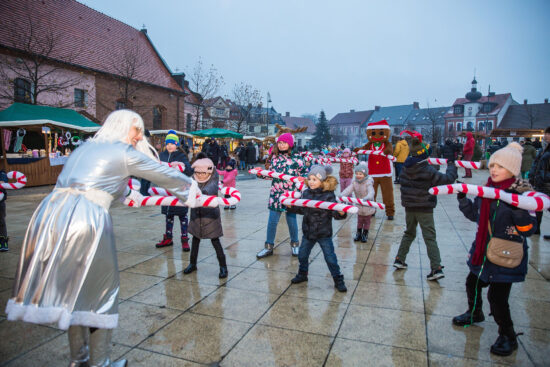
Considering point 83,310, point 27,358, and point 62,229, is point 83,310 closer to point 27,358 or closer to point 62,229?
point 62,229

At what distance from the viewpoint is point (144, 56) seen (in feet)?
124

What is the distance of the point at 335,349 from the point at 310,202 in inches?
68.7

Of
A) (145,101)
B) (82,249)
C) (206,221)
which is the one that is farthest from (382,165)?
(145,101)

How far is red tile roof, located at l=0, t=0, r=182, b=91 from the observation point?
25.9 metres

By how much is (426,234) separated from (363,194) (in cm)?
249

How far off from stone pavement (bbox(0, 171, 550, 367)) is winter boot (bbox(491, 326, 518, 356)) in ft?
0.23

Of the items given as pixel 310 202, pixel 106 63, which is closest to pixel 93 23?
pixel 106 63

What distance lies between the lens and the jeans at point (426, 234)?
15.7 ft

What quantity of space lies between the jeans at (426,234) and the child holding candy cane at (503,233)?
1.36m

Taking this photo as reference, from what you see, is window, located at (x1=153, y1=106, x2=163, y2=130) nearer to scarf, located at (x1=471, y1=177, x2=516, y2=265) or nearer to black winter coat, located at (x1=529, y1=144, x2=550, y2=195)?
black winter coat, located at (x1=529, y1=144, x2=550, y2=195)

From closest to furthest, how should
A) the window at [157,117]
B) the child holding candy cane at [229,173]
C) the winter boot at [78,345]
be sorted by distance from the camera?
the winter boot at [78,345]
the child holding candy cane at [229,173]
the window at [157,117]

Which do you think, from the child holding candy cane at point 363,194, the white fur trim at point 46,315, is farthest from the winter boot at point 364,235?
the white fur trim at point 46,315

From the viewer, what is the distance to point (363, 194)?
7312 millimetres

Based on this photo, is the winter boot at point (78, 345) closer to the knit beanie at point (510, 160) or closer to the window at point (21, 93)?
the knit beanie at point (510, 160)
